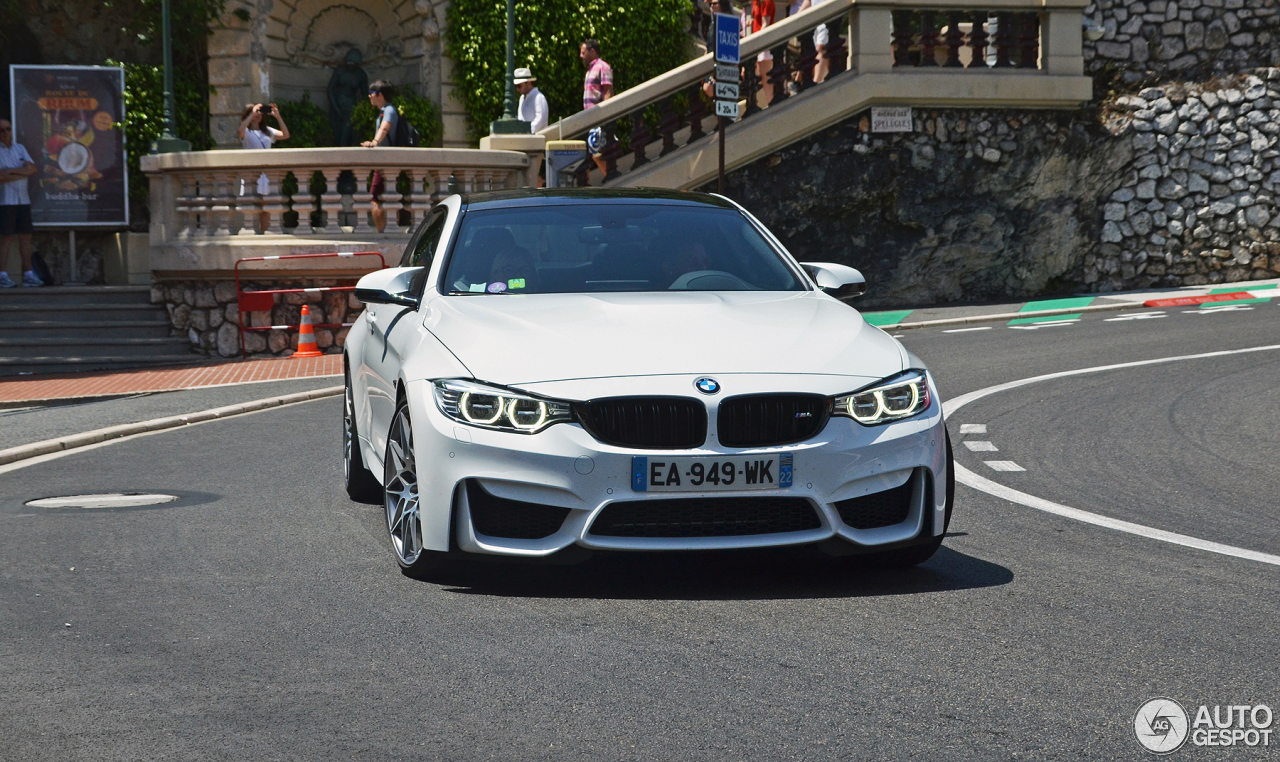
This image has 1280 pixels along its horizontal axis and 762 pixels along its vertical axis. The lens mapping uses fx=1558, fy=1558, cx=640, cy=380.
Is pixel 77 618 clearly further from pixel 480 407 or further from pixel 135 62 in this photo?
pixel 135 62

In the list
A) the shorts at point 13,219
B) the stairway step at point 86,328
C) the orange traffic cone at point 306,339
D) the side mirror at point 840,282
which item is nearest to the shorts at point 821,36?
the orange traffic cone at point 306,339

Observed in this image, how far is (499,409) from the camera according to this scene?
5.52 m

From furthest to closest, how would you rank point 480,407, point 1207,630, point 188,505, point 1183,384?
point 1183,384 → point 188,505 → point 480,407 → point 1207,630

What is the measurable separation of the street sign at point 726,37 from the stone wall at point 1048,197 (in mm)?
3646

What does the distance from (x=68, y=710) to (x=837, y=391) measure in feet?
9.04

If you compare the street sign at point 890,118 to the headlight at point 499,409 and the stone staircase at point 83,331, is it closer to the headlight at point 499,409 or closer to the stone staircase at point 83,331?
the stone staircase at point 83,331

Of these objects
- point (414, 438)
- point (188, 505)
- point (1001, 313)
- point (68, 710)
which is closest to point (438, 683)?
point (68, 710)

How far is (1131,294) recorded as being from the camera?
71.7ft

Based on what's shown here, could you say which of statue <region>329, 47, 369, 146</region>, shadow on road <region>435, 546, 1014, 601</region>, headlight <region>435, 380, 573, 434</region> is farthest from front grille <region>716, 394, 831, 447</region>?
statue <region>329, 47, 369, 146</region>

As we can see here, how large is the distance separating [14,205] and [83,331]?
3.04 meters

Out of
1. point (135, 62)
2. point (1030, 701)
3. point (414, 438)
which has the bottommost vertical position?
point (1030, 701)

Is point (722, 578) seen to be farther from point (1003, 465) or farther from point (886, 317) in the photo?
point (886, 317)

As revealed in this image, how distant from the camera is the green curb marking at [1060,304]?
802 inches

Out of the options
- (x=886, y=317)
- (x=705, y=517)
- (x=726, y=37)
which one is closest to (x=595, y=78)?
(x=726, y=37)
